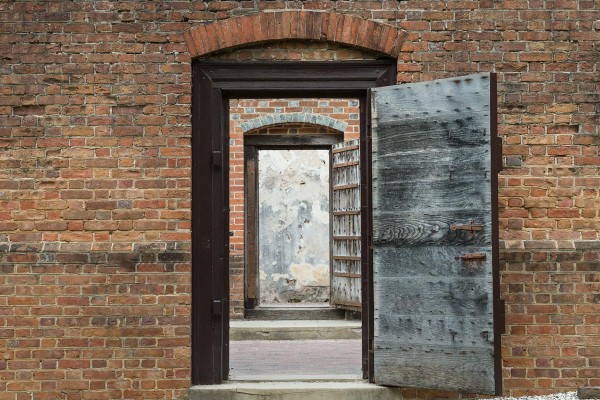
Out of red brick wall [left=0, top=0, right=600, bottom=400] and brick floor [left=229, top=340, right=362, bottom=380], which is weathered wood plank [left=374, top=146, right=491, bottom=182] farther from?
brick floor [left=229, top=340, right=362, bottom=380]

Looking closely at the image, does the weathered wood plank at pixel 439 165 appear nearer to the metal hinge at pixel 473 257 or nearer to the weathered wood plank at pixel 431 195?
the weathered wood plank at pixel 431 195

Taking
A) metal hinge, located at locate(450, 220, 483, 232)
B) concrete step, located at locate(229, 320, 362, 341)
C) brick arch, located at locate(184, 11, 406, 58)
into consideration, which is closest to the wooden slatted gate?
concrete step, located at locate(229, 320, 362, 341)

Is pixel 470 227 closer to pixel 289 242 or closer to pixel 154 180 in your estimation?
pixel 154 180

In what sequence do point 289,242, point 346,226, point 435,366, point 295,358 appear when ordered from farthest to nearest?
1. point 289,242
2. point 346,226
3. point 295,358
4. point 435,366

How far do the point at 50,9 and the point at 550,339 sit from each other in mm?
4574

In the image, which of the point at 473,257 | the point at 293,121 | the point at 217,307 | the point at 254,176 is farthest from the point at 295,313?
the point at 473,257

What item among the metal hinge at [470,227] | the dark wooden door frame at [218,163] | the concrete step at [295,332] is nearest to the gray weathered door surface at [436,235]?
the metal hinge at [470,227]

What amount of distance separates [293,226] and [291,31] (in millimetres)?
8448

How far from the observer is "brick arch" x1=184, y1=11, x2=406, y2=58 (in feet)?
21.3

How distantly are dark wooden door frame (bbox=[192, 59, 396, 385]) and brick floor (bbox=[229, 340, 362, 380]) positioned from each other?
56 cm

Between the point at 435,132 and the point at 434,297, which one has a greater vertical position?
the point at 435,132

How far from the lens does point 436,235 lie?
242 inches

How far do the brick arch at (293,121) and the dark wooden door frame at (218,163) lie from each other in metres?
4.51

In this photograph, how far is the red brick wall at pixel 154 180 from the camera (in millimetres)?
6461
